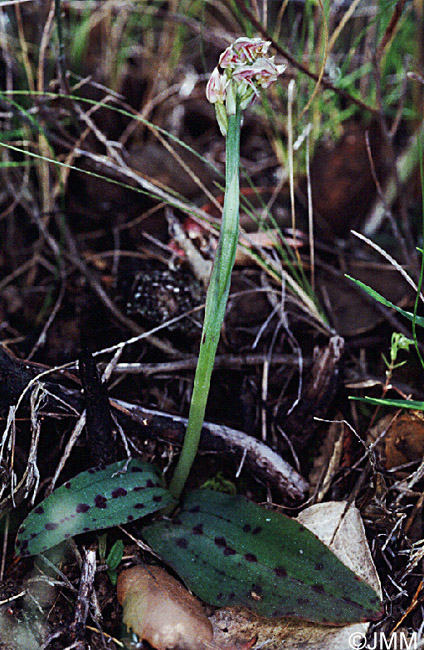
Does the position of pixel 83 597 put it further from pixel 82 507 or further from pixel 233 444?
pixel 233 444

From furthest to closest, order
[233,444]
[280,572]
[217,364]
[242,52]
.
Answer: [217,364], [233,444], [280,572], [242,52]

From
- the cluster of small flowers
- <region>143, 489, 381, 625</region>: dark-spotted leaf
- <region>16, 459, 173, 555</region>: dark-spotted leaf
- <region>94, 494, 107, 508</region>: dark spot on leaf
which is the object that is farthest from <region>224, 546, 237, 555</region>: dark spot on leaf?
the cluster of small flowers

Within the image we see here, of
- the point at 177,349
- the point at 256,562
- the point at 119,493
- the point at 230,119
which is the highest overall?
the point at 230,119

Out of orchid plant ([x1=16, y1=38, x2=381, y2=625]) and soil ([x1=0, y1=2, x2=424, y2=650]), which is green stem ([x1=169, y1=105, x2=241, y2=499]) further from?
soil ([x1=0, y1=2, x2=424, y2=650])

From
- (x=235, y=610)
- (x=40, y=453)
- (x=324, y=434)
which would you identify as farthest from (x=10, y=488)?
(x=324, y=434)

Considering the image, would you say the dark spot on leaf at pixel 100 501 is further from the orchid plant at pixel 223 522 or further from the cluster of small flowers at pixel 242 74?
the cluster of small flowers at pixel 242 74

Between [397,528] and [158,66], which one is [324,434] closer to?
[397,528]

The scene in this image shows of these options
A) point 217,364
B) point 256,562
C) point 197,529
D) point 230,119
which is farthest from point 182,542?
point 230,119
